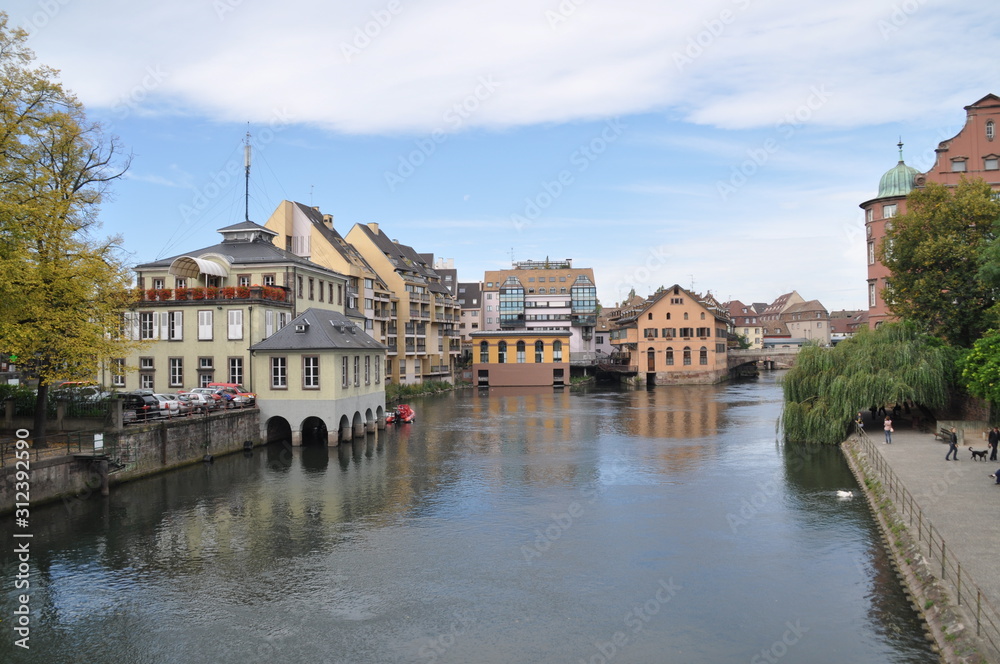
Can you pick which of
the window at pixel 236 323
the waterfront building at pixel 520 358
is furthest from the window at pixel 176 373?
the waterfront building at pixel 520 358

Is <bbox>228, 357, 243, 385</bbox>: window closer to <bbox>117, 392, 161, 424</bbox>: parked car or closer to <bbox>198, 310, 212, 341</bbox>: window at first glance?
<bbox>198, 310, 212, 341</bbox>: window

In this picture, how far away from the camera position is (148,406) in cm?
3538

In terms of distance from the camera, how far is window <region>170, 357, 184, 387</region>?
46.7m

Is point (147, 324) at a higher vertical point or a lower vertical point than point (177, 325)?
higher

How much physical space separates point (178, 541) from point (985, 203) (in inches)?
1643

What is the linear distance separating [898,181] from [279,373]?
47959 millimetres

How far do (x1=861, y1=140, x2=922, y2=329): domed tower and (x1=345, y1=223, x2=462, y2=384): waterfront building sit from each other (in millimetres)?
47346

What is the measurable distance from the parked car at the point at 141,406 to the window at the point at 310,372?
8.34 meters

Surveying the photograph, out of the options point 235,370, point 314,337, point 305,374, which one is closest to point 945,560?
point 314,337

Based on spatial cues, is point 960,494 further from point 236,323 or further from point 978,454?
point 236,323

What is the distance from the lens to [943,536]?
1964 centimetres

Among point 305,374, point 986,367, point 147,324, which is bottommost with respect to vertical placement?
point 305,374

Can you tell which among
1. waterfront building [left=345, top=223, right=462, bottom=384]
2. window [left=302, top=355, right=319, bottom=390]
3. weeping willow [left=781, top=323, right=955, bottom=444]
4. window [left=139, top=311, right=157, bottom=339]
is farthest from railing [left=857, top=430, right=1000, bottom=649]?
waterfront building [left=345, top=223, right=462, bottom=384]

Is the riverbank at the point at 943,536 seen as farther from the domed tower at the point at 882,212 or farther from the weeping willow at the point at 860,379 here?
the domed tower at the point at 882,212
